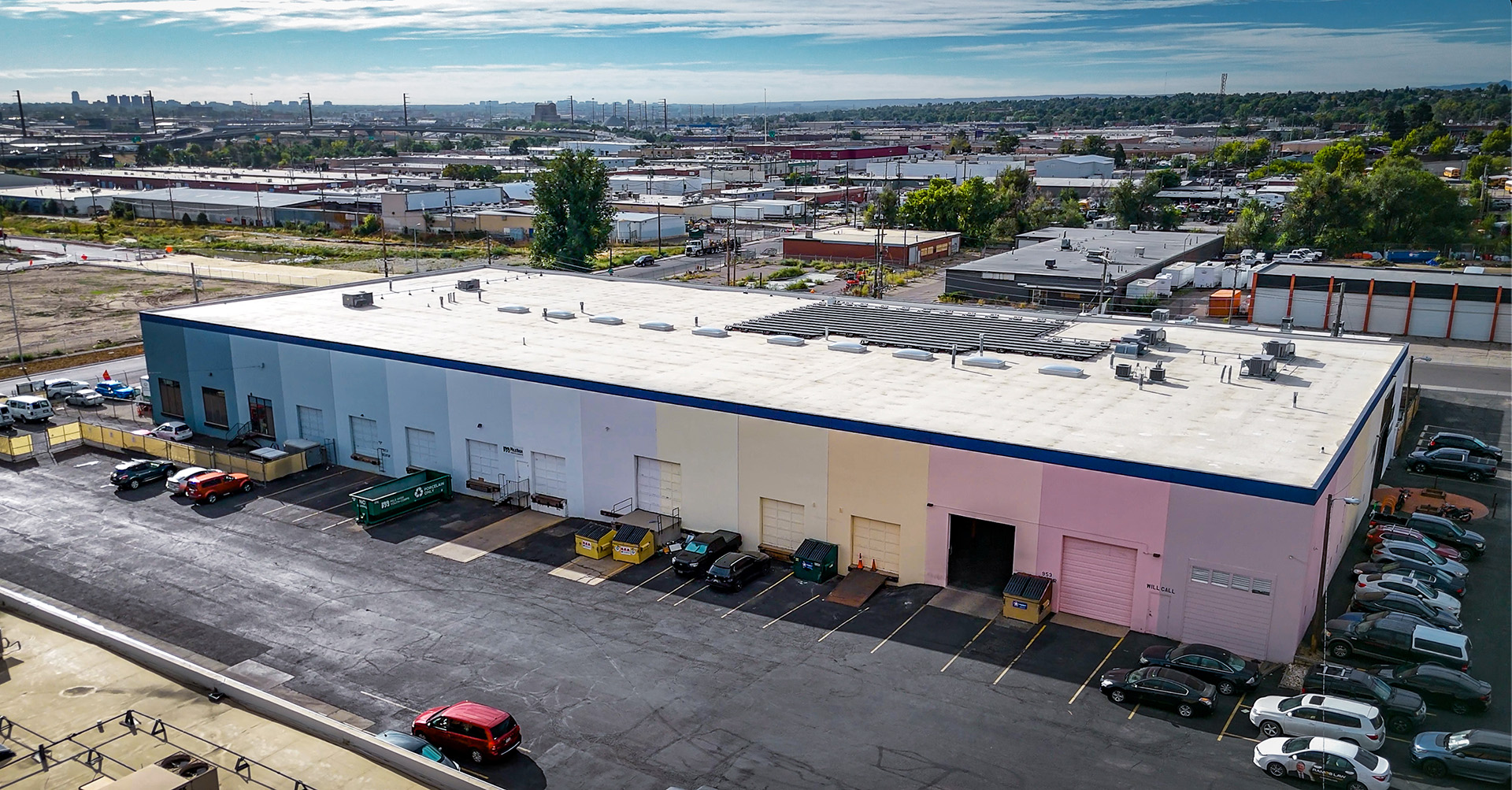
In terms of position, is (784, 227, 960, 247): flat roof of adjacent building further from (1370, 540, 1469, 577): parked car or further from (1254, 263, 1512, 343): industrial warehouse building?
(1370, 540, 1469, 577): parked car

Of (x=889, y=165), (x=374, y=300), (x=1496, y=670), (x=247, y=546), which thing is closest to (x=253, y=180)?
(x=889, y=165)

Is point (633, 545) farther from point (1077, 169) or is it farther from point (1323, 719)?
point (1077, 169)

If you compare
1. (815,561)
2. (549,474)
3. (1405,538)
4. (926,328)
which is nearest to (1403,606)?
(1405,538)

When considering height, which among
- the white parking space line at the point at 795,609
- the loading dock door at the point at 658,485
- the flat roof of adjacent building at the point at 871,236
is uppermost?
the flat roof of adjacent building at the point at 871,236

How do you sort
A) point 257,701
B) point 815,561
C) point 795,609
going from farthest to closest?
1. point 815,561
2. point 795,609
3. point 257,701

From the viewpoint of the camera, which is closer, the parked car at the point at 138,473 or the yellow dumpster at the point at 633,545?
the yellow dumpster at the point at 633,545

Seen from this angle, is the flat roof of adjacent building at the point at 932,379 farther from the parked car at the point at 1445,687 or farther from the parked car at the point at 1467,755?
the parked car at the point at 1467,755

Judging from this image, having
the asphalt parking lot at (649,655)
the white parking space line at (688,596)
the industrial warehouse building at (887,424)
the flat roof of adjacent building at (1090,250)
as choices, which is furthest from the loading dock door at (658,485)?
the flat roof of adjacent building at (1090,250)

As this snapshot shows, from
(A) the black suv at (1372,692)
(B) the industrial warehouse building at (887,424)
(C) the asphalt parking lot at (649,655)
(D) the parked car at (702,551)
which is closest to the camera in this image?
(C) the asphalt parking lot at (649,655)
